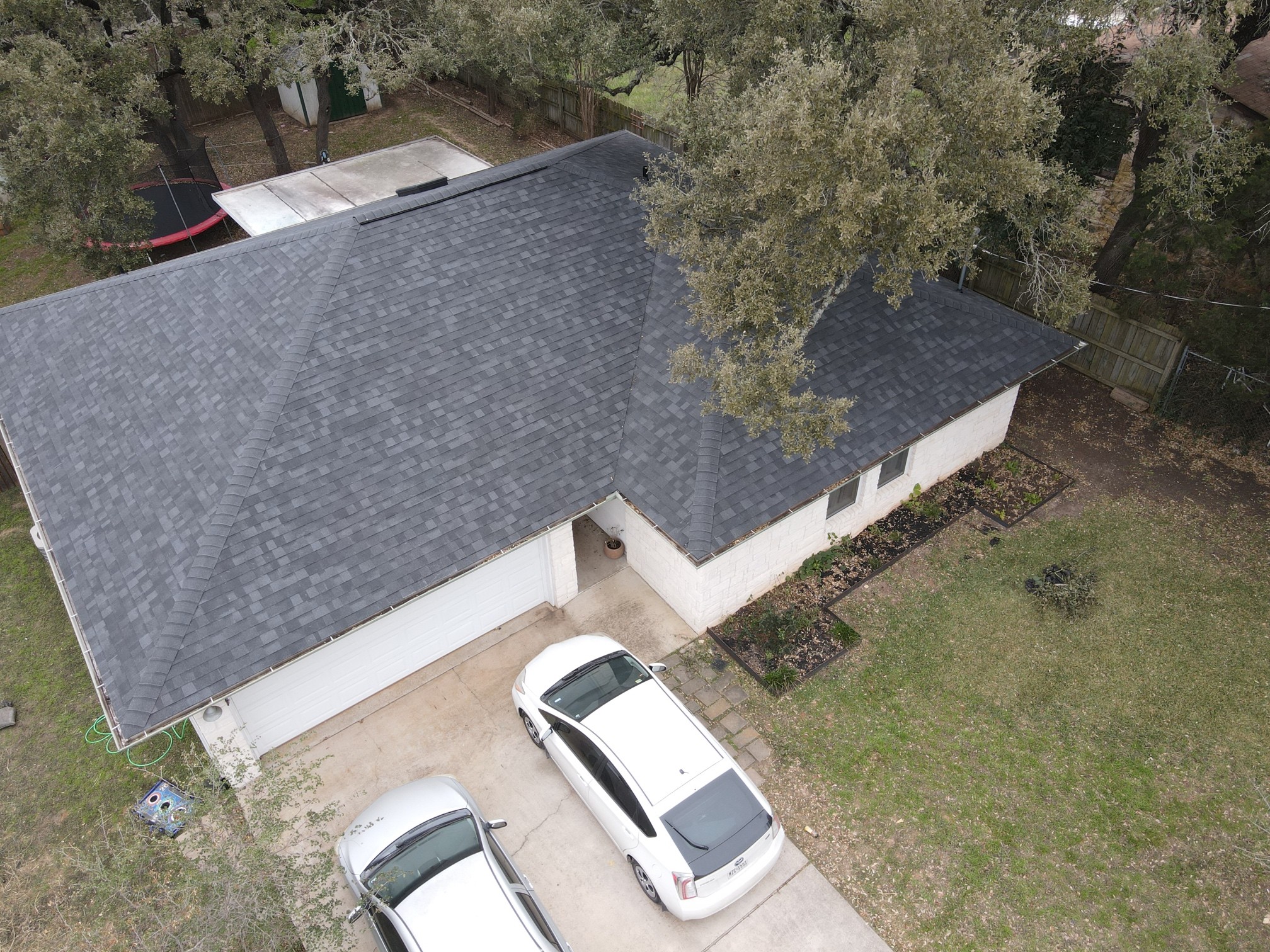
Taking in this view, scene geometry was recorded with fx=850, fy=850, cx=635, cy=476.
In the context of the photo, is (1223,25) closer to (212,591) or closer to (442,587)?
(442,587)

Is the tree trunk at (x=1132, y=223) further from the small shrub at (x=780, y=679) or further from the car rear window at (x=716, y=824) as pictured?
the car rear window at (x=716, y=824)

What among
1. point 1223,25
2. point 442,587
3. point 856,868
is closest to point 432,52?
point 442,587

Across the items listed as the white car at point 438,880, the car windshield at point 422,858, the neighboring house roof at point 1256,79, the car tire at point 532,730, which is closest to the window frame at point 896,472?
the car tire at point 532,730

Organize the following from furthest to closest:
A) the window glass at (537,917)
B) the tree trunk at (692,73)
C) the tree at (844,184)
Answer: the tree trunk at (692,73) < the tree at (844,184) < the window glass at (537,917)

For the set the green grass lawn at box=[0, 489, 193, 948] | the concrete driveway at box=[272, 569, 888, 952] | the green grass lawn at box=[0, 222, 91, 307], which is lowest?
the green grass lawn at box=[0, 489, 193, 948]

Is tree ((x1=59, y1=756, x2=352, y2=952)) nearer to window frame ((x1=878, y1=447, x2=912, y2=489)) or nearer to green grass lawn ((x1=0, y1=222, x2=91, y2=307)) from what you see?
window frame ((x1=878, y1=447, x2=912, y2=489))

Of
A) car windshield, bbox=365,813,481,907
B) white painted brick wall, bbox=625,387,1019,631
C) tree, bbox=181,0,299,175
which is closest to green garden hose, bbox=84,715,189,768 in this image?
car windshield, bbox=365,813,481,907
